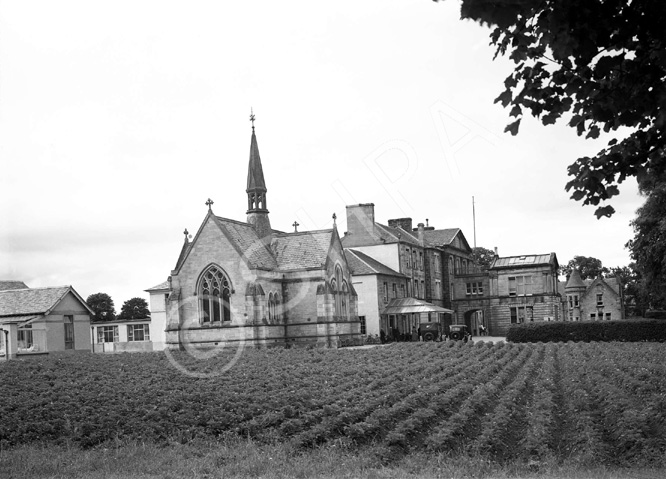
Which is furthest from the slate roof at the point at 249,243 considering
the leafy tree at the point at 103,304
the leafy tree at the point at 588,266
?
the leafy tree at the point at 588,266

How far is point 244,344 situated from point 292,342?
12.3ft

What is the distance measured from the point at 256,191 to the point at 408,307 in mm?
14576

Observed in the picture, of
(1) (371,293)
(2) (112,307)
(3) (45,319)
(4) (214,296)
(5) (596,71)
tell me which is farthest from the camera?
(2) (112,307)

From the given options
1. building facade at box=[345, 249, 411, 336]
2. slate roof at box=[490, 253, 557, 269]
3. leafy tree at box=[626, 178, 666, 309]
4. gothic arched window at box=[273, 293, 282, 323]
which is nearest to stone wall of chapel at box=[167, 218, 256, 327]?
gothic arched window at box=[273, 293, 282, 323]

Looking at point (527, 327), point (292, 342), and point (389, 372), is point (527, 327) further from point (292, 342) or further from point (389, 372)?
point (389, 372)

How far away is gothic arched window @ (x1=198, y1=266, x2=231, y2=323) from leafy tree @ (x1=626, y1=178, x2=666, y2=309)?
77.2ft

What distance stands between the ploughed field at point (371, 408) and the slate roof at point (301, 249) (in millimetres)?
20489

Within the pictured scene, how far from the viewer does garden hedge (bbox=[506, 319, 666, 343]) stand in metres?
45.3

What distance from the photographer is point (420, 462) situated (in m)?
11.4

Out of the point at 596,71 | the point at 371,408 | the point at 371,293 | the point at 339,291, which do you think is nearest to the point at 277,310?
the point at 339,291

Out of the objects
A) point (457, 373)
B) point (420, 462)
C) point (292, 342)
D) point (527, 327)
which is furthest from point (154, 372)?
point (527, 327)

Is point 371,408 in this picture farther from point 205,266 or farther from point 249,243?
point 249,243

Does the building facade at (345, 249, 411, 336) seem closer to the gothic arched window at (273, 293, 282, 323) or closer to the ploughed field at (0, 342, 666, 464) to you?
the gothic arched window at (273, 293, 282, 323)

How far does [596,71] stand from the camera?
304 inches
